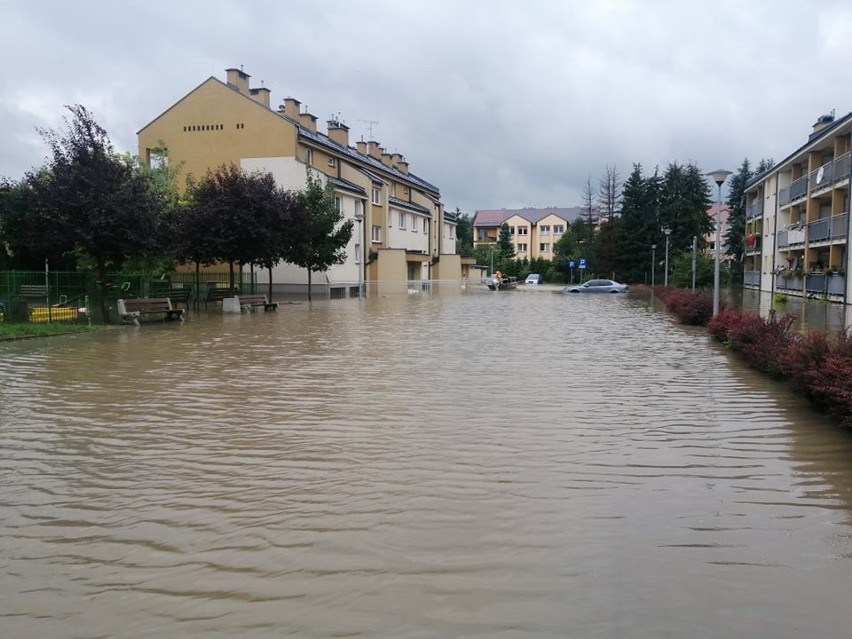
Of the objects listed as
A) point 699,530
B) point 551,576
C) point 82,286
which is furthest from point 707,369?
point 82,286

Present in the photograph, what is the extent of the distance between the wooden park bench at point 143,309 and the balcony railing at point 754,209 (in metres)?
47.5

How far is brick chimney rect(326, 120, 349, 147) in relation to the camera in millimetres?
54531

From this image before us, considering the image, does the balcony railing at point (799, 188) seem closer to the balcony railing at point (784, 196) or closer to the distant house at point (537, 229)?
the balcony railing at point (784, 196)

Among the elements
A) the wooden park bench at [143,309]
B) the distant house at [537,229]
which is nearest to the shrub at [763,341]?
the wooden park bench at [143,309]

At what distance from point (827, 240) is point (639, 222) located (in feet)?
122

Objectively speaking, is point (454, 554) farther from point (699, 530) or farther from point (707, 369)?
point (707, 369)

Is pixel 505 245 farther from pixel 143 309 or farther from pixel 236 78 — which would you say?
pixel 143 309

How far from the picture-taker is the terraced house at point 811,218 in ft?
111

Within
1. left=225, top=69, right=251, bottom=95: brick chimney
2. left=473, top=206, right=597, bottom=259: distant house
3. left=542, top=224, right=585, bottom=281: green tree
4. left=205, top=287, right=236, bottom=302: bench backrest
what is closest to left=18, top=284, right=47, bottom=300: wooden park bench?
left=205, top=287, right=236, bottom=302: bench backrest

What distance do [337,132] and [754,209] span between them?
34057 mm

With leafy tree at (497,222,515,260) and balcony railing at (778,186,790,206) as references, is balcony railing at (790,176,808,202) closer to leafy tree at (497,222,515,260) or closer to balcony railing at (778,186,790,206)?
balcony railing at (778,186,790,206)

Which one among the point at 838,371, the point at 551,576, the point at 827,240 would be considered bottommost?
the point at 551,576

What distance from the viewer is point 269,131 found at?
41.5 metres

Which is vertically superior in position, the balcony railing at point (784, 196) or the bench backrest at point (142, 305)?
the balcony railing at point (784, 196)
